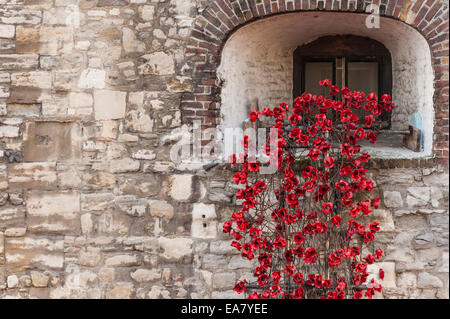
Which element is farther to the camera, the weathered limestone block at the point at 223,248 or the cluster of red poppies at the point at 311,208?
the weathered limestone block at the point at 223,248

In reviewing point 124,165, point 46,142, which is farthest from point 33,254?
point 124,165

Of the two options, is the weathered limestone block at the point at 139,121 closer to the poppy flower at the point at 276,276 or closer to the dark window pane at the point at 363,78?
the poppy flower at the point at 276,276

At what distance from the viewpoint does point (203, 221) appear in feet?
11.4

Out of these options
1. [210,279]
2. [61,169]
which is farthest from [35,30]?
[210,279]

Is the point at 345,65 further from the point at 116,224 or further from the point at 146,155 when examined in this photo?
the point at 116,224

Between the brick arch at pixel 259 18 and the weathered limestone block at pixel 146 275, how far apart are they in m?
1.25

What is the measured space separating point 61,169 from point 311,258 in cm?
213

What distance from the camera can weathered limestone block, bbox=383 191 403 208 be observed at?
11.1ft

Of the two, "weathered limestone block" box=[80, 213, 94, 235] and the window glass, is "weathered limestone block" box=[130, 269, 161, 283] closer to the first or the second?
"weathered limestone block" box=[80, 213, 94, 235]

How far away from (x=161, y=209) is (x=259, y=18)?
1741 mm

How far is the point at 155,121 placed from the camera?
3486mm

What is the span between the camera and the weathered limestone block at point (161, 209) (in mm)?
3500

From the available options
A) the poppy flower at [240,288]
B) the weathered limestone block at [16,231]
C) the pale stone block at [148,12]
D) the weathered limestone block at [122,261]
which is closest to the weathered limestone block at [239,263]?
the poppy flower at [240,288]

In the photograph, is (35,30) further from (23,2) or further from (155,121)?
(155,121)
